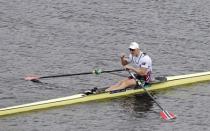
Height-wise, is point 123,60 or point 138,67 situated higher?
point 123,60

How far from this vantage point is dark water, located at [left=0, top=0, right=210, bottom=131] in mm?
27062

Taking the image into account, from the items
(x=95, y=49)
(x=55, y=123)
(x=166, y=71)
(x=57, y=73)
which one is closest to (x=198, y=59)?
(x=166, y=71)

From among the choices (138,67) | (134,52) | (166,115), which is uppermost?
(134,52)

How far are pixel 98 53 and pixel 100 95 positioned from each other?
7000 millimetres

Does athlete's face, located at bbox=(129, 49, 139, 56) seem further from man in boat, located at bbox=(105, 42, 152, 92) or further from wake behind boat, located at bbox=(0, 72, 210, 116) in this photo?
wake behind boat, located at bbox=(0, 72, 210, 116)

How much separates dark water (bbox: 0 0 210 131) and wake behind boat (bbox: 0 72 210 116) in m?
0.30

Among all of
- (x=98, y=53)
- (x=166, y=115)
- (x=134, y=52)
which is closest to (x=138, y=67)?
(x=134, y=52)

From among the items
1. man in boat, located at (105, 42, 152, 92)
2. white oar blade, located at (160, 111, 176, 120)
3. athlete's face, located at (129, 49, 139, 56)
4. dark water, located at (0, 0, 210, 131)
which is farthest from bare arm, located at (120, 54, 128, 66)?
white oar blade, located at (160, 111, 176, 120)

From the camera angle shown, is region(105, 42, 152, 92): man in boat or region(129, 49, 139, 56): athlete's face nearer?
region(129, 49, 139, 56): athlete's face

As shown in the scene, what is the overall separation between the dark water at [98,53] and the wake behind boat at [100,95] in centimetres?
30

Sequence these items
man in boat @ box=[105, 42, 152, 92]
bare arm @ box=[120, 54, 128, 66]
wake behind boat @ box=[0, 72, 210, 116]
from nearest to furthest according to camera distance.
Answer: wake behind boat @ box=[0, 72, 210, 116]
bare arm @ box=[120, 54, 128, 66]
man in boat @ box=[105, 42, 152, 92]

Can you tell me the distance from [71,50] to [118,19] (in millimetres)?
7044

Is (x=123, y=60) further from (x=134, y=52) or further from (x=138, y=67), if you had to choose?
(x=138, y=67)

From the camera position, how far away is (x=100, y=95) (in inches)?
1145
